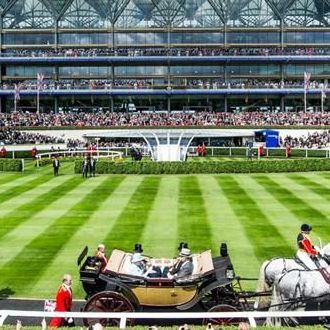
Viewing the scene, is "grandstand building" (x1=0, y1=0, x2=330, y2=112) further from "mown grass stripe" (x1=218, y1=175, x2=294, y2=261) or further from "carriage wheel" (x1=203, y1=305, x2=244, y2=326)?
"carriage wheel" (x1=203, y1=305, x2=244, y2=326)

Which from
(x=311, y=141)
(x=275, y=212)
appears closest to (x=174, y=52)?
(x=311, y=141)

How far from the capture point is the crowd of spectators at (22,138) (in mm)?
80688

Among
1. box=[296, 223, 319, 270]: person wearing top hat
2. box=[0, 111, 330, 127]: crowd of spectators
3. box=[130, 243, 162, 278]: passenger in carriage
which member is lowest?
box=[130, 243, 162, 278]: passenger in carriage

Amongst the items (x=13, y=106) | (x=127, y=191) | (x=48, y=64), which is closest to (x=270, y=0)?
(x=48, y=64)

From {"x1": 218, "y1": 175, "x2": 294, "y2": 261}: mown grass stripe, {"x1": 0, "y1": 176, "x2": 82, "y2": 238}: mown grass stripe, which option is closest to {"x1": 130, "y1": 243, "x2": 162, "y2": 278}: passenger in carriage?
{"x1": 218, "y1": 175, "x2": 294, "y2": 261}: mown grass stripe

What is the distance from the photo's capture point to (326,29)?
100 metres

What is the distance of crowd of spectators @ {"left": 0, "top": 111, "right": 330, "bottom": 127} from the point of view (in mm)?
90438

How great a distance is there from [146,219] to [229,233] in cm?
422

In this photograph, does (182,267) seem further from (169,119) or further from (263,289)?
(169,119)

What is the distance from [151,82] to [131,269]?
8731 cm

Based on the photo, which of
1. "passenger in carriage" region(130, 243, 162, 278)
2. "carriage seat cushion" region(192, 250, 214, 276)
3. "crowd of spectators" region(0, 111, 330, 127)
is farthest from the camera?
"crowd of spectators" region(0, 111, 330, 127)

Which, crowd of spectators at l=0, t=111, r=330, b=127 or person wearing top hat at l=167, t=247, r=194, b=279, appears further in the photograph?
crowd of spectators at l=0, t=111, r=330, b=127

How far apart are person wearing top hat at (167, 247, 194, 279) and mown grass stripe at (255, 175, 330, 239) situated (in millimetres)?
10087

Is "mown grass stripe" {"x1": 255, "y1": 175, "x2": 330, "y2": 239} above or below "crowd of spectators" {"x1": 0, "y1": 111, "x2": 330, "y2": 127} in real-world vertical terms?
below
